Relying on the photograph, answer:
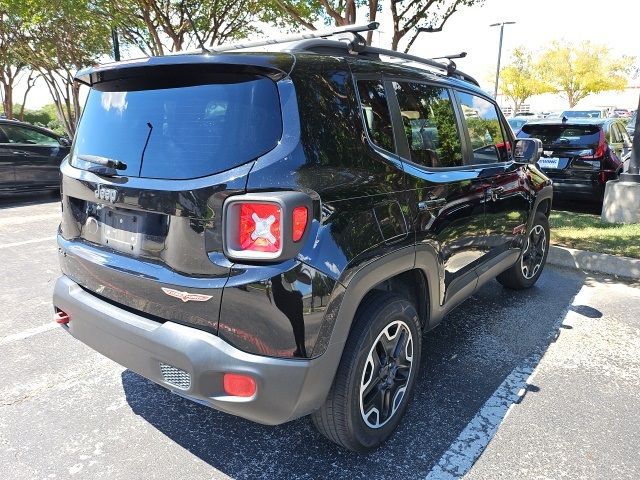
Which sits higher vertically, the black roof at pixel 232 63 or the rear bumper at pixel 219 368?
the black roof at pixel 232 63

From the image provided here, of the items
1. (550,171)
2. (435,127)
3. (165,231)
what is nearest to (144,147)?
(165,231)

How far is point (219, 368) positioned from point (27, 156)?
358 inches

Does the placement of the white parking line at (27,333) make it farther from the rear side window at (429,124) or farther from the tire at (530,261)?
the tire at (530,261)

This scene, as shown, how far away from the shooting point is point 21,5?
12781 millimetres

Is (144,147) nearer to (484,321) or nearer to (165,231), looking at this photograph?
(165,231)

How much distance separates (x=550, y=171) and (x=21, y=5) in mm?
13461

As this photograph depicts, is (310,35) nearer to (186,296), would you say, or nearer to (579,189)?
(186,296)

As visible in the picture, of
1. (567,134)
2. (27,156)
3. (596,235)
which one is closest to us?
(596,235)

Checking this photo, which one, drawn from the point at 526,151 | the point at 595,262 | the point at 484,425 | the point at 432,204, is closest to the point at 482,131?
the point at 526,151

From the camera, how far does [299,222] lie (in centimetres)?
187

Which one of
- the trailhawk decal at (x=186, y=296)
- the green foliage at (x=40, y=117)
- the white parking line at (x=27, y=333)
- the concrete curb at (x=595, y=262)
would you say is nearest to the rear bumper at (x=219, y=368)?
the trailhawk decal at (x=186, y=296)

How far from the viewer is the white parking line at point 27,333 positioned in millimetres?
3576

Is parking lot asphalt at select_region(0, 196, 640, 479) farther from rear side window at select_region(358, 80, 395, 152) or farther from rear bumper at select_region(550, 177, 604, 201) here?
rear bumper at select_region(550, 177, 604, 201)

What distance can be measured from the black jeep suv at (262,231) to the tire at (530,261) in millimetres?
2107
